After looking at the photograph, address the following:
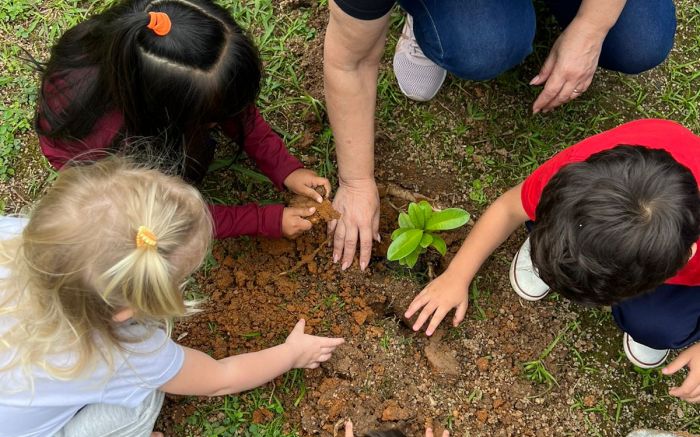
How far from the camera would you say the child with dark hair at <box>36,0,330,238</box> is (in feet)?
5.24

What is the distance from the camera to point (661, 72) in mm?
2588

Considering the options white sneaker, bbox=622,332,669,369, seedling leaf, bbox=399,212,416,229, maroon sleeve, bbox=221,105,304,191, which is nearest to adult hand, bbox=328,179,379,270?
seedling leaf, bbox=399,212,416,229

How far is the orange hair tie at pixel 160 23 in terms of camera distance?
4.97 feet

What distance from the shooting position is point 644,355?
7.11ft

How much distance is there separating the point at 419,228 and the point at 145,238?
1.03 metres

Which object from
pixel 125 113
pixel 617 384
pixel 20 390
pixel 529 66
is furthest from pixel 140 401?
pixel 529 66

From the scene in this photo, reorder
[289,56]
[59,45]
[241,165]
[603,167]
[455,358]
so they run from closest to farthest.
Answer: [603,167], [59,45], [455,358], [241,165], [289,56]

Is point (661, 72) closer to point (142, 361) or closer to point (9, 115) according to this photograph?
point (142, 361)

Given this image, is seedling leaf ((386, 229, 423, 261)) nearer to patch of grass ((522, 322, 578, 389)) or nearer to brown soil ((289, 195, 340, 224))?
brown soil ((289, 195, 340, 224))

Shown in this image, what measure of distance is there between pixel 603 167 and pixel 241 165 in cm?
132

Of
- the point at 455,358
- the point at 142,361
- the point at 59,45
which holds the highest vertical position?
the point at 59,45

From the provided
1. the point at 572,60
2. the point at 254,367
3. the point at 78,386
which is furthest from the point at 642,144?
the point at 78,386

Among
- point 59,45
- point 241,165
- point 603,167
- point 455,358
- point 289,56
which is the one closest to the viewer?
point 603,167

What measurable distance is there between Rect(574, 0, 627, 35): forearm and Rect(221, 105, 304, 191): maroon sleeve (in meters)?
1.04
